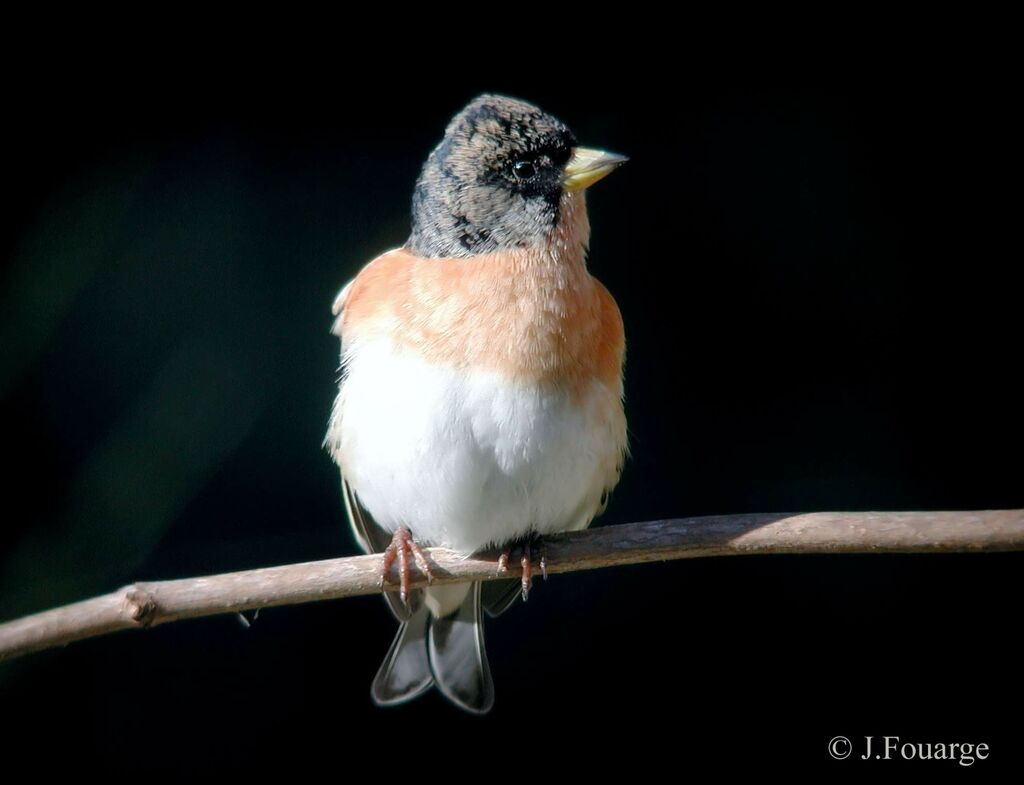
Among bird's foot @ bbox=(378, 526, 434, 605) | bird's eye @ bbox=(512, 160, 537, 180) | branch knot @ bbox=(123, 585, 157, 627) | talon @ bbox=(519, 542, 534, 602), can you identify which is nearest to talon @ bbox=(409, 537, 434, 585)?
bird's foot @ bbox=(378, 526, 434, 605)

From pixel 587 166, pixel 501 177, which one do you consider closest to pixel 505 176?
pixel 501 177

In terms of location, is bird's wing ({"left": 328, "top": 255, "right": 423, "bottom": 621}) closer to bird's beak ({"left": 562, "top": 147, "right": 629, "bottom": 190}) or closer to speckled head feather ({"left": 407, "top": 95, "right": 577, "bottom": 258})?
speckled head feather ({"left": 407, "top": 95, "right": 577, "bottom": 258})

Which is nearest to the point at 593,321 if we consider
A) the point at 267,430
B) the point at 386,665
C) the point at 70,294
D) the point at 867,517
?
the point at 867,517

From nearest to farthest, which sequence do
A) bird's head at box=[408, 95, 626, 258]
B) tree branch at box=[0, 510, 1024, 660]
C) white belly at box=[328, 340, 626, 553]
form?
tree branch at box=[0, 510, 1024, 660] < white belly at box=[328, 340, 626, 553] < bird's head at box=[408, 95, 626, 258]

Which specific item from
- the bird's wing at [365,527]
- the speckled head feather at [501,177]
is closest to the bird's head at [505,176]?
the speckled head feather at [501,177]

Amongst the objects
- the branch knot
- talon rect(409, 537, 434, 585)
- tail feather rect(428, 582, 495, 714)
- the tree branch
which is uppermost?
the branch knot

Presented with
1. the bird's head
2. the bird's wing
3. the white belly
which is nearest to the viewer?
the white belly

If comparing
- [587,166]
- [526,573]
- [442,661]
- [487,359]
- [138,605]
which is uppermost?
[587,166]

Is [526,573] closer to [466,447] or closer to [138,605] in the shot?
[466,447]
